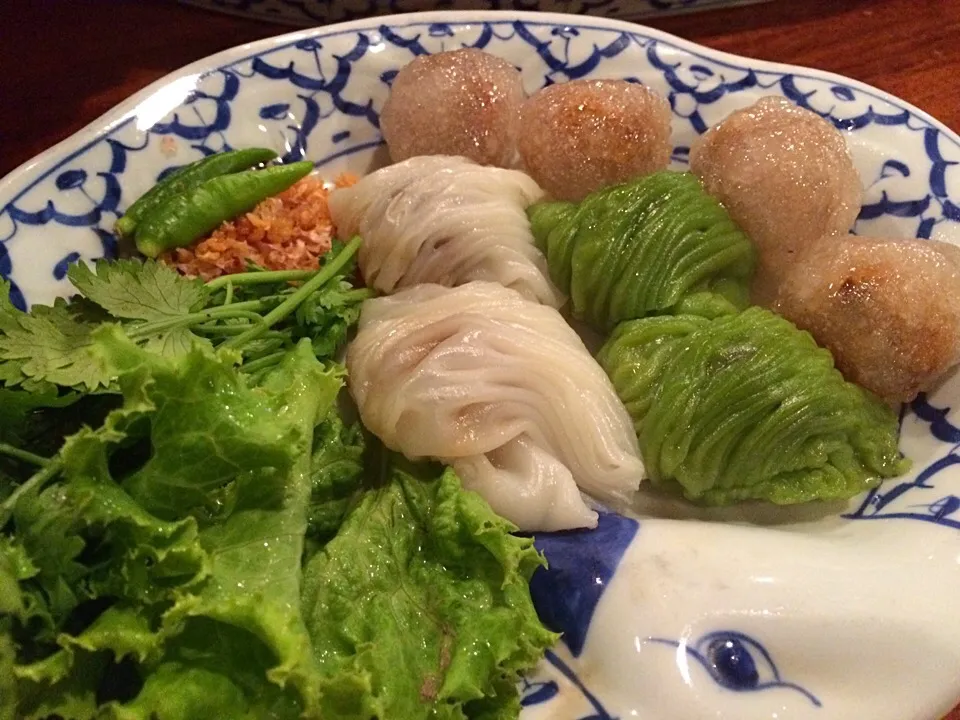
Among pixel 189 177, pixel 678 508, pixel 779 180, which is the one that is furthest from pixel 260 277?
pixel 779 180

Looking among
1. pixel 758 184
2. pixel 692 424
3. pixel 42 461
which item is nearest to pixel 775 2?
pixel 758 184

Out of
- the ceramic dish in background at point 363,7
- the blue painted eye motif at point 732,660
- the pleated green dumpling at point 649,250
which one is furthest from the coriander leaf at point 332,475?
the ceramic dish in background at point 363,7

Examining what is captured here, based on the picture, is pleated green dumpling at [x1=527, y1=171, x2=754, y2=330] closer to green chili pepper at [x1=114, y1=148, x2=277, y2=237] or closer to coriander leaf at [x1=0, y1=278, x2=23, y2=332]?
green chili pepper at [x1=114, y1=148, x2=277, y2=237]

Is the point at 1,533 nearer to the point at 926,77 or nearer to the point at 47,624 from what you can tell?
the point at 47,624

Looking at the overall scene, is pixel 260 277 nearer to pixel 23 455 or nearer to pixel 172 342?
pixel 172 342

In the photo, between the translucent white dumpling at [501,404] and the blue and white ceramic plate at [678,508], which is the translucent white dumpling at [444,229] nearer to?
the translucent white dumpling at [501,404]

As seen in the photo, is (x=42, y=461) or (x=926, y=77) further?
(x=926, y=77)

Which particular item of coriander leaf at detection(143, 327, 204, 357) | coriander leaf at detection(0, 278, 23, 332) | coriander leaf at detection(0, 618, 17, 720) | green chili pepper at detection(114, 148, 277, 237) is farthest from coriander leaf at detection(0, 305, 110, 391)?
green chili pepper at detection(114, 148, 277, 237)
